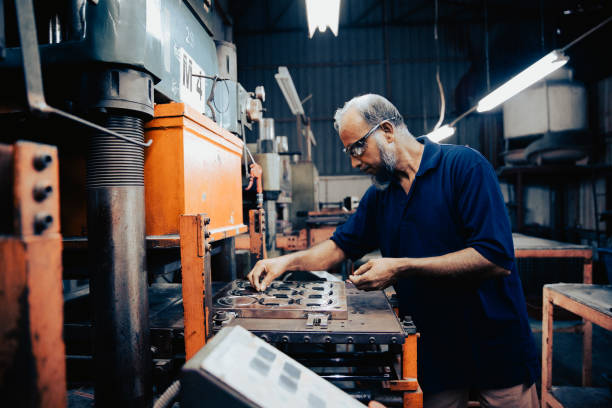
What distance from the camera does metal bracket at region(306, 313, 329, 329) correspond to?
104 centimetres

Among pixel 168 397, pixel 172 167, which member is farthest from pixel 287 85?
pixel 168 397

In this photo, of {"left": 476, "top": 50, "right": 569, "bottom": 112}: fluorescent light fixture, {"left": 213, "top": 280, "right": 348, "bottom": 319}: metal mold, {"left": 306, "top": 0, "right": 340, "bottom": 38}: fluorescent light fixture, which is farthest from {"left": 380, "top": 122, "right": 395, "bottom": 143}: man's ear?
{"left": 476, "top": 50, "right": 569, "bottom": 112}: fluorescent light fixture

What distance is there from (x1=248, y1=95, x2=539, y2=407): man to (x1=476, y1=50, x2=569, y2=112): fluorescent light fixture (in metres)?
2.03

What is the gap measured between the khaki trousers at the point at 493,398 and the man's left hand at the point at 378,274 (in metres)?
0.52

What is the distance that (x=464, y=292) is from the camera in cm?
130

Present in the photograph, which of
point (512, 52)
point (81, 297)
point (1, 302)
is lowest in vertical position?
point (81, 297)

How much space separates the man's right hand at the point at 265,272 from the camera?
4.63ft

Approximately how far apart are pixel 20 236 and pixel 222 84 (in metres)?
1.40

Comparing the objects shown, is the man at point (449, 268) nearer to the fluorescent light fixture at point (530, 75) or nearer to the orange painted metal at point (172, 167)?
the orange painted metal at point (172, 167)

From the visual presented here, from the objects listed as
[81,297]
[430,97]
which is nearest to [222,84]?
[81,297]

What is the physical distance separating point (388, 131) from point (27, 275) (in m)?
1.32

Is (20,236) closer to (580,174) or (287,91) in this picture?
(287,91)

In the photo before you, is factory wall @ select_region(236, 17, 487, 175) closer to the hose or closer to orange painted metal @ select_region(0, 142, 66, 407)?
the hose

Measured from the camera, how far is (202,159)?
120cm
